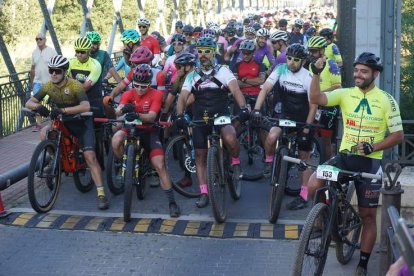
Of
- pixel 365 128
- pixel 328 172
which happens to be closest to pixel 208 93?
pixel 365 128

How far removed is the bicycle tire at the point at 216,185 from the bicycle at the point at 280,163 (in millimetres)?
→ 544

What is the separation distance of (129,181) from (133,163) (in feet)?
1.33

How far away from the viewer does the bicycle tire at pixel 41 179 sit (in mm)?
7680

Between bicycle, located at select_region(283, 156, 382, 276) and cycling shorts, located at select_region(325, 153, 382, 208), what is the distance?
126 mm

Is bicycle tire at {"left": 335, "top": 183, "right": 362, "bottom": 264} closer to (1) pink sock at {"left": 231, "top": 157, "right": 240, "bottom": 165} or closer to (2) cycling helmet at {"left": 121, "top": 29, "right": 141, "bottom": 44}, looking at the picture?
(1) pink sock at {"left": 231, "top": 157, "right": 240, "bottom": 165}

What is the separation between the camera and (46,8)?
16438 mm

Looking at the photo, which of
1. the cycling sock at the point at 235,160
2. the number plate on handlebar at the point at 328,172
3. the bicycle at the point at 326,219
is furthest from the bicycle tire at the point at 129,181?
the number plate on handlebar at the point at 328,172

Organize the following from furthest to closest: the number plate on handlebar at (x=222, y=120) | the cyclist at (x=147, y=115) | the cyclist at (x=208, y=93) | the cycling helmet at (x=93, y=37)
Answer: the cycling helmet at (x=93, y=37)
the cyclist at (x=208, y=93)
the cyclist at (x=147, y=115)
the number plate on handlebar at (x=222, y=120)

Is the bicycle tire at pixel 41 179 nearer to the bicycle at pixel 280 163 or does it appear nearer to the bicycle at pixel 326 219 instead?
the bicycle at pixel 280 163

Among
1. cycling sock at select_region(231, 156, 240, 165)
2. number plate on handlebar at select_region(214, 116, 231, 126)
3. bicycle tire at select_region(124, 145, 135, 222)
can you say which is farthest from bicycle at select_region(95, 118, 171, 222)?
cycling sock at select_region(231, 156, 240, 165)

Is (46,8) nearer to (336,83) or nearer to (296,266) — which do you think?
(336,83)

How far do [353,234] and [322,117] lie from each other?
3194mm

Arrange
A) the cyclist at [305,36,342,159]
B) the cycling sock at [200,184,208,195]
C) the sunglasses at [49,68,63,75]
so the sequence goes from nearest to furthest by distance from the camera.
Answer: the sunglasses at [49,68,63,75]
the cycling sock at [200,184,208,195]
the cyclist at [305,36,342,159]

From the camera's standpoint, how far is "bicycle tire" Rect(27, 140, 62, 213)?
768 centimetres
